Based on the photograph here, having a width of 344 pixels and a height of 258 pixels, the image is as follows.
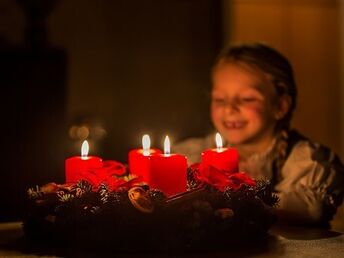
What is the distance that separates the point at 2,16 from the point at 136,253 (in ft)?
6.06

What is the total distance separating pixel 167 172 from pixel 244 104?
0.72 m

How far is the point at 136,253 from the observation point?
3.58ft

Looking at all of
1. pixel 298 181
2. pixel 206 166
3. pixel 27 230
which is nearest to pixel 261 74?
pixel 298 181

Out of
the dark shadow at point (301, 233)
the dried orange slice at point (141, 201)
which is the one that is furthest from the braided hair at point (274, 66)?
the dried orange slice at point (141, 201)

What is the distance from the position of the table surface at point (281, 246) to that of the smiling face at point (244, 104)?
0.55 m

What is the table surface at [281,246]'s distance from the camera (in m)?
1.10

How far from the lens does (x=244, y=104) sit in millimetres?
1828

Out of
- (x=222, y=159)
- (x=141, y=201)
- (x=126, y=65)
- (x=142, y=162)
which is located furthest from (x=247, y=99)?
(x=126, y=65)

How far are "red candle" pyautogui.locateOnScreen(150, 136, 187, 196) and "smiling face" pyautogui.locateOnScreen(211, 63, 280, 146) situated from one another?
0.68 m

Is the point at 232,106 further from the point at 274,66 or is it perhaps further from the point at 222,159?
the point at 222,159

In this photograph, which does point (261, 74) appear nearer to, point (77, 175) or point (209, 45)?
point (77, 175)

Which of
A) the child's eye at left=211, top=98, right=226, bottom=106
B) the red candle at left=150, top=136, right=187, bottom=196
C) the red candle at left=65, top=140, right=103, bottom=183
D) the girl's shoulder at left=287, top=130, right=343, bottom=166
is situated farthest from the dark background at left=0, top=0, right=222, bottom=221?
the red candle at left=150, top=136, right=187, bottom=196

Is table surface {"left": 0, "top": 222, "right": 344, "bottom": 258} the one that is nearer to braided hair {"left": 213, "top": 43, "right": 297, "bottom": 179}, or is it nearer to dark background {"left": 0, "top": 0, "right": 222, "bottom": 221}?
braided hair {"left": 213, "top": 43, "right": 297, "bottom": 179}

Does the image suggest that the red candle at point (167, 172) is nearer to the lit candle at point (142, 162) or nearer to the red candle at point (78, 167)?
A: the lit candle at point (142, 162)
